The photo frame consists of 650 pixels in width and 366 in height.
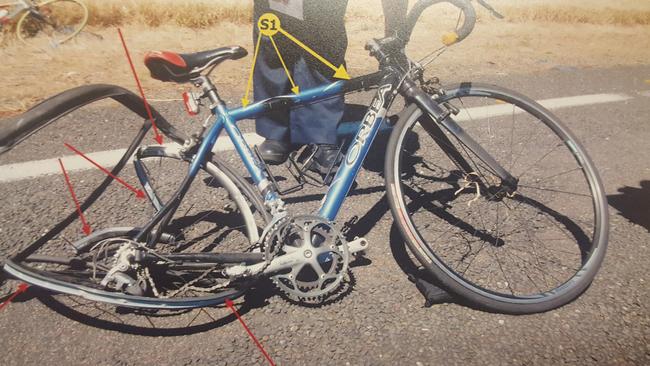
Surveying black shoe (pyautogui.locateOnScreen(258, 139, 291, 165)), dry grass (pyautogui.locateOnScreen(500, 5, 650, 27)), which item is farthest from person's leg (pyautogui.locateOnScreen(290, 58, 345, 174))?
dry grass (pyautogui.locateOnScreen(500, 5, 650, 27))

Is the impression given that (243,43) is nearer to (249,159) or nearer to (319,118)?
(319,118)

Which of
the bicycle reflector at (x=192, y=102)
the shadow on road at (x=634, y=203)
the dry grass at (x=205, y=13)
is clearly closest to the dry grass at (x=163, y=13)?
the dry grass at (x=205, y=13)

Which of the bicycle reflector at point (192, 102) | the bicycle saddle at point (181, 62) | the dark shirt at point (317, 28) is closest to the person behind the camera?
the bicycle saddle at point (181, 62)

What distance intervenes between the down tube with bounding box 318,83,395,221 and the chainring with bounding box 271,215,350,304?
0.11 m

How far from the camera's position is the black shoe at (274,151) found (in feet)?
10.6

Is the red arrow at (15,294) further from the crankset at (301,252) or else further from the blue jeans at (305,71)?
the blue jeans at (305,71)

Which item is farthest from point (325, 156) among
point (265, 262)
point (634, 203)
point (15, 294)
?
point (634, 203)

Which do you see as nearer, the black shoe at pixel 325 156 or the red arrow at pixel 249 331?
the red arrow at pixel 249 331

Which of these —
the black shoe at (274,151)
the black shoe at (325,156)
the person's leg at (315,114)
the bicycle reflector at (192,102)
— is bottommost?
the black shoe at (274,151)

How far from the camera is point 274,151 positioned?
322 centimetres

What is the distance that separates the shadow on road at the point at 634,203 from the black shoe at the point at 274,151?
2.61 meters

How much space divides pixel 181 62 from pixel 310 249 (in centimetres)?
105

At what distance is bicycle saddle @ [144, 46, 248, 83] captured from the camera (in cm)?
175

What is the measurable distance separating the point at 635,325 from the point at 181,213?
2700 millimetres
